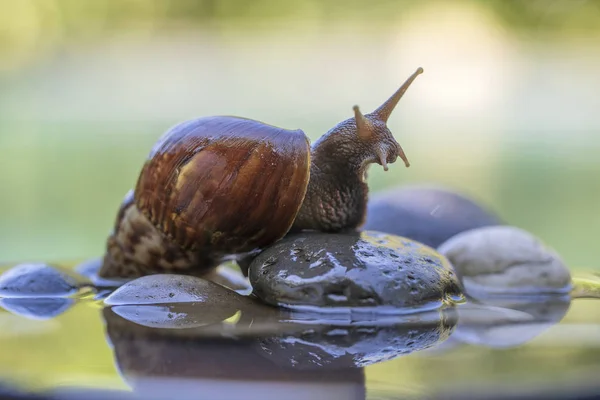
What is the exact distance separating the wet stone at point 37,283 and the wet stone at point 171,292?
0.20 m

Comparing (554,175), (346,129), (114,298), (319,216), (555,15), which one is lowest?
(554,175)

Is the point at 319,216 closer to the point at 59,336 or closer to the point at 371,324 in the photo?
the point at 371,324

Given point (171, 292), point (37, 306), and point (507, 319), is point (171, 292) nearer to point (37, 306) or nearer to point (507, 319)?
point (37, 306)

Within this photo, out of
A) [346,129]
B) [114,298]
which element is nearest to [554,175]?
[346,129]

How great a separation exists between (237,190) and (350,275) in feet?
1.09

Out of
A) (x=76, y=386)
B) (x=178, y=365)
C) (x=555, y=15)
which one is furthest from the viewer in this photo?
(x=555, y=15)

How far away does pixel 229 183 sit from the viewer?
163cm

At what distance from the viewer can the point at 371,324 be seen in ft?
4.61

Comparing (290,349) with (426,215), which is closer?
(290,349)

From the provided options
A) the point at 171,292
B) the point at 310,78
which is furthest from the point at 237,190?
the point at 310,78

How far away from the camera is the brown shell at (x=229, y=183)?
163cm

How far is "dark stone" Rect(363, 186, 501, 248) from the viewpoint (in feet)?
7.47

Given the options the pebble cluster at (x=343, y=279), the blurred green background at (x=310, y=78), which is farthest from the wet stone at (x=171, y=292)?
the blurred green background at (x=310, y=78)

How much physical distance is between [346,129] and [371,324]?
58cm
